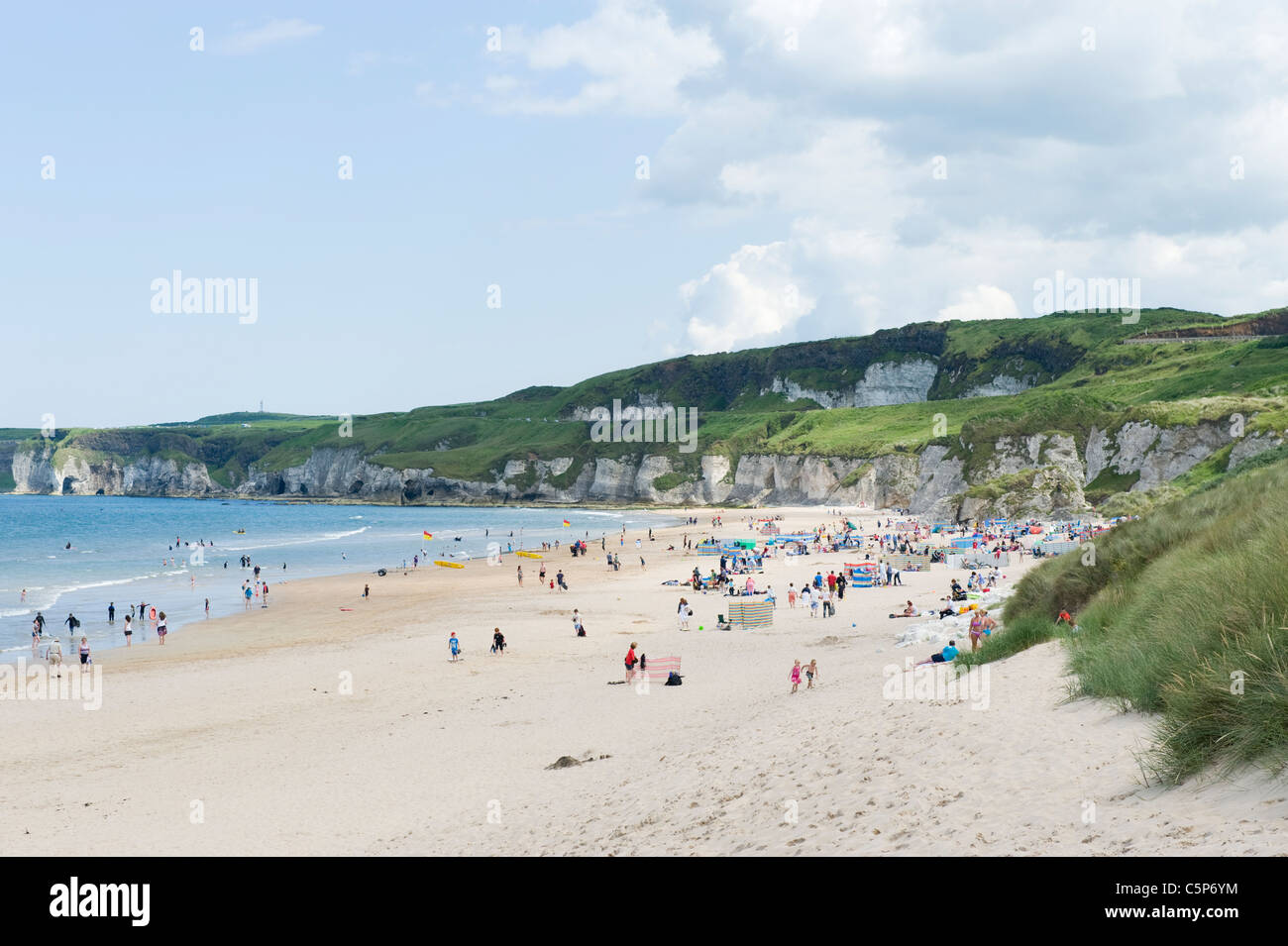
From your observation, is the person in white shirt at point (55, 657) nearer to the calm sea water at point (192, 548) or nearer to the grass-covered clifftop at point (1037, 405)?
the calm sea water at point (192, 548)

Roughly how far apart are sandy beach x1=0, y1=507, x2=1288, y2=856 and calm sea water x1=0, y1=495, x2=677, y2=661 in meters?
13.1

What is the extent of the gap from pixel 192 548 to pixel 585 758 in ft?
234

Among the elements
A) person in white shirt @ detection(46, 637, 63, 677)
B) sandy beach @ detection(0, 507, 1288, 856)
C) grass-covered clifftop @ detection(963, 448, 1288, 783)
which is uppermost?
grass-covered clifftop @ detection(963, 448, 1288, 783)

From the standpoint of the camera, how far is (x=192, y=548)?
3051 inches

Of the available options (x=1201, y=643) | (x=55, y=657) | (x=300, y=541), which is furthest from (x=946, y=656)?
(x=300, y=541)

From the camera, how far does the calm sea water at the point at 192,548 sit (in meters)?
43.6

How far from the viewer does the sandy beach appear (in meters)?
7.86

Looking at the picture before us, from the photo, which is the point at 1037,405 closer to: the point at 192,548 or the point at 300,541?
the point at 300,541

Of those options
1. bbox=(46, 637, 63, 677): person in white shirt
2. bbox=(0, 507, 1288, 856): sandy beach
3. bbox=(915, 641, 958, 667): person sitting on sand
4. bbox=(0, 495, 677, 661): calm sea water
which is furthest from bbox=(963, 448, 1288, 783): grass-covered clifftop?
bbox=(0, 495, 677, 661): calm sea water

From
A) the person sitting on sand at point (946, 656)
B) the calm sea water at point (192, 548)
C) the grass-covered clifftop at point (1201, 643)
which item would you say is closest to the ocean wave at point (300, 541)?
the calm sea water at point (192, 548)

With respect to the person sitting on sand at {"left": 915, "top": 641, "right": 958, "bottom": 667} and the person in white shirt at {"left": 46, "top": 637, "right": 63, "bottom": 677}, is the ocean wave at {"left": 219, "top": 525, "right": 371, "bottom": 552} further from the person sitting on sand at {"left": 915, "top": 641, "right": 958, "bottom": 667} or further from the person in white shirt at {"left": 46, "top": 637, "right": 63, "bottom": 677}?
the person sitting on sand at {"left": 915, "top": 641, "right": 958, "bottom": 667}

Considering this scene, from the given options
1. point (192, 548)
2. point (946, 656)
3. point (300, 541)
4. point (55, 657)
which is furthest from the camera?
point (300, 541)

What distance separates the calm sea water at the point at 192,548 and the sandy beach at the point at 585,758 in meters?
13.1
